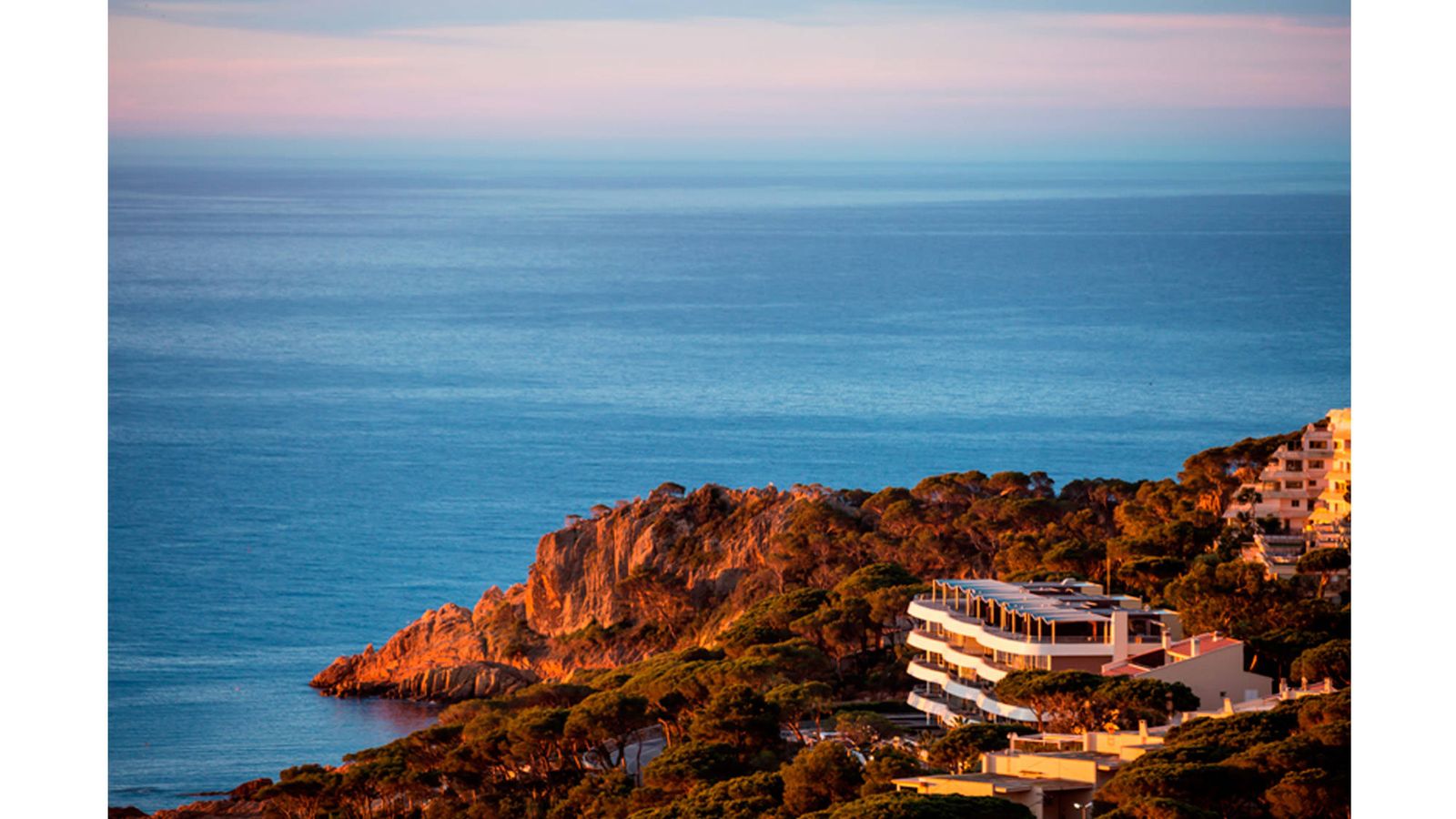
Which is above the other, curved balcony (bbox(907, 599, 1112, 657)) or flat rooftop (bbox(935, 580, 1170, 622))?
flat rooftop (bbox(935, 580, 1170, 622))

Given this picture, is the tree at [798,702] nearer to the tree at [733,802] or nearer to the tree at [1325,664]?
the tree at [733,802]

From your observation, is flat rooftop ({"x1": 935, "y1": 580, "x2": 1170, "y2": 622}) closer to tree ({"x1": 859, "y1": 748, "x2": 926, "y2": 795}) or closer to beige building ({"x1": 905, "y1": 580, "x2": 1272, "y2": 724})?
beige building ({"x1": 905, "y1": 580, "x2": 1272, "y2": 724})

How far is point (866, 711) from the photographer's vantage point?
1361 cm

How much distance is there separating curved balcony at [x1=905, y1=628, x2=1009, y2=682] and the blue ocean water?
988 cm

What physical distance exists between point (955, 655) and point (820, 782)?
3.09 metres

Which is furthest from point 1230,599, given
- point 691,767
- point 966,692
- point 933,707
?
point 691,767

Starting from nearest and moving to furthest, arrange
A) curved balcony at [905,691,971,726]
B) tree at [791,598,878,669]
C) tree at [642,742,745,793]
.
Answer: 1. tree at [642,742,745,793]
2. curved balcony at [905,691,971,726]
3. tree at [791,598,878,669]

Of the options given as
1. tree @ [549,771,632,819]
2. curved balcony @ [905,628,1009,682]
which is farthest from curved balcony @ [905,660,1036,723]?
tree @ [549,771,632,819]

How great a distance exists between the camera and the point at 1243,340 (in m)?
35.0

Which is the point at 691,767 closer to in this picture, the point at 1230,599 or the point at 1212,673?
the point at 1212,673

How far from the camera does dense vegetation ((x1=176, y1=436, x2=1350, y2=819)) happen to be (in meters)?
10.1

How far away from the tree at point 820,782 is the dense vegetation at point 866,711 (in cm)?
1
